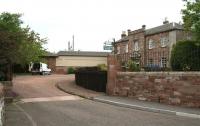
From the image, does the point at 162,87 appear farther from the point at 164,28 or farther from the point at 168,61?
the point at 164,28

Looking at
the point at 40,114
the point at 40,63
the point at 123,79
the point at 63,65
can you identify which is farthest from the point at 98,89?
the point at 63,65

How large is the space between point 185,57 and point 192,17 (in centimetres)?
975

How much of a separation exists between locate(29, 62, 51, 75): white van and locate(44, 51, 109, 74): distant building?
6406mm

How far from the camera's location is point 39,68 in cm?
5450

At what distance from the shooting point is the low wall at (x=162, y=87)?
1889 centimetres

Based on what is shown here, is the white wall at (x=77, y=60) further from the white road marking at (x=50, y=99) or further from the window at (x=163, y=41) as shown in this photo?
the white road marking at (x=50, y=99)

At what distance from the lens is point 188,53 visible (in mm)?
21547

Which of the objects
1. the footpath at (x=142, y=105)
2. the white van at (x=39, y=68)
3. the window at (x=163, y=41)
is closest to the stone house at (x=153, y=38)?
the window at (x=163, y=41)

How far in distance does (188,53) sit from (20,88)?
1349cm

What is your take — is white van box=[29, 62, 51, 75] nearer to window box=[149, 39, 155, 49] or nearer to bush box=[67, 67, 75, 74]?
bush box=[67, 67, 75, 74]

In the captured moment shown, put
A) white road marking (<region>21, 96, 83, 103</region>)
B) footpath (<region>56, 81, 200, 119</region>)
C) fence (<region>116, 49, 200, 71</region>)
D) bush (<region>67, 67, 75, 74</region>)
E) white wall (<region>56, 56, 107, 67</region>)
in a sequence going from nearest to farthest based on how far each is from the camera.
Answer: footpath (<region>56, 81, 200, 119</region>), fence (<region>116, 49, 200, 71</region>), white road marking (<region>21, 96, 83, 103</region>), bush (<region>67, 67, 75, 74</region>), white wall (<region>56, 56, 107, 67</region>)

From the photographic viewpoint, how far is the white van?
52.7 meters

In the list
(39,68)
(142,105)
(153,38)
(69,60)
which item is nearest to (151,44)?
(153,38)

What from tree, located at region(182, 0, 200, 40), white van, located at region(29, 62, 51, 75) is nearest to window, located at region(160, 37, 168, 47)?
white van, located at region(29, 62, 51, 75)
